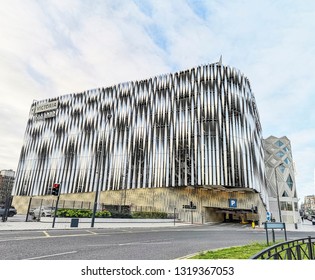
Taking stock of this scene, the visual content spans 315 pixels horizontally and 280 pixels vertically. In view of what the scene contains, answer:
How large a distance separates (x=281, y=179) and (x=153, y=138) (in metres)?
42.6

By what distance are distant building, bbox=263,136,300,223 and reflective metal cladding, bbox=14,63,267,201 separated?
68.5ft

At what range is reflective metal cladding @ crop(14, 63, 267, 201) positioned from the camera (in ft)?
139

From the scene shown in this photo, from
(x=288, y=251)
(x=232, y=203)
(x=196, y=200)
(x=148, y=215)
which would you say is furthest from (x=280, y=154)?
(x=288, y=251)

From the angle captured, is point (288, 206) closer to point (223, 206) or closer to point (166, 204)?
point (223, 206)

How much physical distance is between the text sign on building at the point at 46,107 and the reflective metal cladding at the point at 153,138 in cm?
94

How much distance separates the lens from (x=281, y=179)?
66.2 metres

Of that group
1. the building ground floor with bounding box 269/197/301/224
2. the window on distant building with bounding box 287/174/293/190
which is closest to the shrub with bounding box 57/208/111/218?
the building ground floor with bounding box 269/197/301/224

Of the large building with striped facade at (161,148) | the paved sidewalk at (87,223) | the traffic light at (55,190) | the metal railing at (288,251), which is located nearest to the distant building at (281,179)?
the large building with striped facade at (161,148)

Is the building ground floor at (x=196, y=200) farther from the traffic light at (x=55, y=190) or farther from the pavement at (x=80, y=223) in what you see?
the traffic light at (x=55, y=190)

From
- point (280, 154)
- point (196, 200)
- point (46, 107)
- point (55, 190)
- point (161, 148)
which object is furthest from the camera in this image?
point (280, 154)

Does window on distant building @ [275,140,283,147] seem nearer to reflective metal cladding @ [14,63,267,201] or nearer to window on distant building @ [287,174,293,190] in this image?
window on distant building @ [287,174,293,190]

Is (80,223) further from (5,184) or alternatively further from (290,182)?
(5,184)

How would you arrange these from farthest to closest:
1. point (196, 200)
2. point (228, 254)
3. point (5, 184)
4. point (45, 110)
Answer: point (5, 184) → point (45, 110) → point (196, 200) → point (228, 254)
